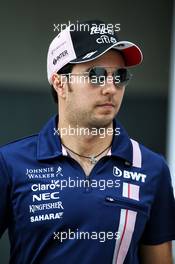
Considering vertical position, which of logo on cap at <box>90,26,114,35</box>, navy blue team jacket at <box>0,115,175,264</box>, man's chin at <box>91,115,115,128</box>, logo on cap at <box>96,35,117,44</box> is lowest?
navy blue team jacket at <box>0,115,175,264</box>

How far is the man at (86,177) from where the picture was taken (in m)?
2.33

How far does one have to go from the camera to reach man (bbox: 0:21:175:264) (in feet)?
7.65

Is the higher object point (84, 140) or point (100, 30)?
point (100, 30)

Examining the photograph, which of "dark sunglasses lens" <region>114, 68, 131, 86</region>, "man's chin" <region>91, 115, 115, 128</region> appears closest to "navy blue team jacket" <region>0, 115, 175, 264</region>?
"man's chin" <region>91, 115, 115, 128</region>

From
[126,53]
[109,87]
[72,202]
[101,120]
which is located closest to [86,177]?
[72,202]

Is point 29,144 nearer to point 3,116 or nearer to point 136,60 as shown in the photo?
point 136,60

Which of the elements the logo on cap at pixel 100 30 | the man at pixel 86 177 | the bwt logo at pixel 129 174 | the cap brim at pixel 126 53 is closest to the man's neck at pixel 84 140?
the man at pixel 86 177

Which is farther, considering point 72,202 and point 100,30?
point 100,30

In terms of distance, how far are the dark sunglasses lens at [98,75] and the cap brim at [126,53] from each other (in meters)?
0.06

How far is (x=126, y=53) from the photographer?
2467 mm

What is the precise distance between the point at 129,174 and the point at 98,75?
1.29 ft

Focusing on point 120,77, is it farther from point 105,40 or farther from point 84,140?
point 84,140

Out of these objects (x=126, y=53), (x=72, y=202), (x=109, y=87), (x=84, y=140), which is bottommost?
(x=72, y=202)

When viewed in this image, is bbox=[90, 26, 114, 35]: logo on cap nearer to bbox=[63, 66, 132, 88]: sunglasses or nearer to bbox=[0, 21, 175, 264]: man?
bbox=[0, 21, 175, 264]: man
